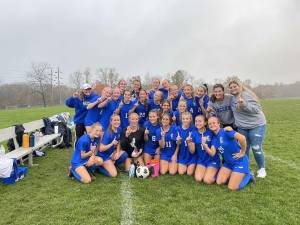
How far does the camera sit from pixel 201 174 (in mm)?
6527

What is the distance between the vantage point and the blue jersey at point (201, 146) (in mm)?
6541

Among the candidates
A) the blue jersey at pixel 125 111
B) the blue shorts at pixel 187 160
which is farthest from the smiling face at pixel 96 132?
the blue shorts at pixel 187 160

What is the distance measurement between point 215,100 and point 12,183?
4.37 meters

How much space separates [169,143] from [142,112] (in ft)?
4.59

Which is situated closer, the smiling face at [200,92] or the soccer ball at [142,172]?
the soccer ball at [142,172]

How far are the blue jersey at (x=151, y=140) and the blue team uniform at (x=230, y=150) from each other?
60.8 inches

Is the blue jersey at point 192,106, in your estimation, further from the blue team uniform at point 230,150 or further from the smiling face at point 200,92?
the blue team uniform at point 230,150

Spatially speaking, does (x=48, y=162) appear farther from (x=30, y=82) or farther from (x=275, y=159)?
(x=30, y=82)

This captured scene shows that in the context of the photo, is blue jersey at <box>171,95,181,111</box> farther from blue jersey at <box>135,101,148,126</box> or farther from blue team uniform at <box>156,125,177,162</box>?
blue team uniform at <box>156,125,177,162</box>

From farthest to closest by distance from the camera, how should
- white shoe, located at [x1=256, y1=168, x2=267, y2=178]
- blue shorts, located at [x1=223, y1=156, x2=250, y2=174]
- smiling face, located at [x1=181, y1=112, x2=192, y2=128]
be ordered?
smiling face, located at [x1=181, y1=112, x2=192, y2=128] → white shoe, located at [x1=256, y1=168, x2=267, y2=178] → blue shorts, located at [x1=223, y1=156, x2=250, y2=174]

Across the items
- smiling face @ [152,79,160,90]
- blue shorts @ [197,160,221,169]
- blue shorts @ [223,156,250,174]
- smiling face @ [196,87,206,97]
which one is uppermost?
smiling face @ [152,79,160,90]

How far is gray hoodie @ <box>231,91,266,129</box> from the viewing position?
21.0 feet

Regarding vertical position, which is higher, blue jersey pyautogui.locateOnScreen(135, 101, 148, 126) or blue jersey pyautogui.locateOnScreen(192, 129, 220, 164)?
blue jersey pyautogui.locateOnScreen(135, 101, 148, 126)

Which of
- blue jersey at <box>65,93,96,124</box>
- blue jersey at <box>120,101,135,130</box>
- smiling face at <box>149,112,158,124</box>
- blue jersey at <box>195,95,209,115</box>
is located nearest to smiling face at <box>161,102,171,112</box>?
smiling face at <box>149,112,158,124</box>
